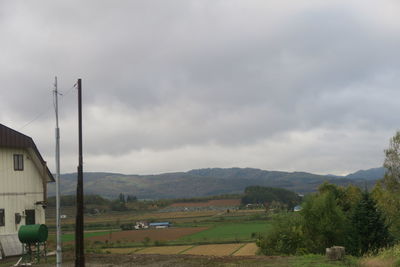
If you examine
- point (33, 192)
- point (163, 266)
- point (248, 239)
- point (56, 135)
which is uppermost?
point (56, 135)

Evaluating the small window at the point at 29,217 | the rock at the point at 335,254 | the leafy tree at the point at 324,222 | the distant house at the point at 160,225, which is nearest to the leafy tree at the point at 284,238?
the leafy tree at the point at 324,222

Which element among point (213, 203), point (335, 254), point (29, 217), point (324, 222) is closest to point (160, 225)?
point (213, 203)

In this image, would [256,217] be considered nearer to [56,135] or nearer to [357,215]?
[357,215]

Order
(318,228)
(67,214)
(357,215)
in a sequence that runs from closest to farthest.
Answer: (357,215), (318,228), (67,214)

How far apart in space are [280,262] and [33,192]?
664 inches

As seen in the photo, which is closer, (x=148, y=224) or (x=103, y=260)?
(x=103, y=260)

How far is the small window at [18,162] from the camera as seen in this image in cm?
2856

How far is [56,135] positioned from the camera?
1991 centimetres

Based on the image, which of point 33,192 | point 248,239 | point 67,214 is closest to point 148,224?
point 67,214

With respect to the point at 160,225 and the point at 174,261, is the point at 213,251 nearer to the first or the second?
the point at 174,261

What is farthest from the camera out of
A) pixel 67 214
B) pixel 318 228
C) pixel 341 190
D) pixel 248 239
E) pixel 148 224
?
pixel 67 214

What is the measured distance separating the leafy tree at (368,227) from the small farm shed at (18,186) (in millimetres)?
23213

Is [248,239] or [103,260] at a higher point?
[103,260]

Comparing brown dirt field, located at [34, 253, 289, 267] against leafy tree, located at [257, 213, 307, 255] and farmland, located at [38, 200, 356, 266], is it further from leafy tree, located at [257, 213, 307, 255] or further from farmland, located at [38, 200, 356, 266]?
leafy tree, located at [257, 213, 307, 255]
